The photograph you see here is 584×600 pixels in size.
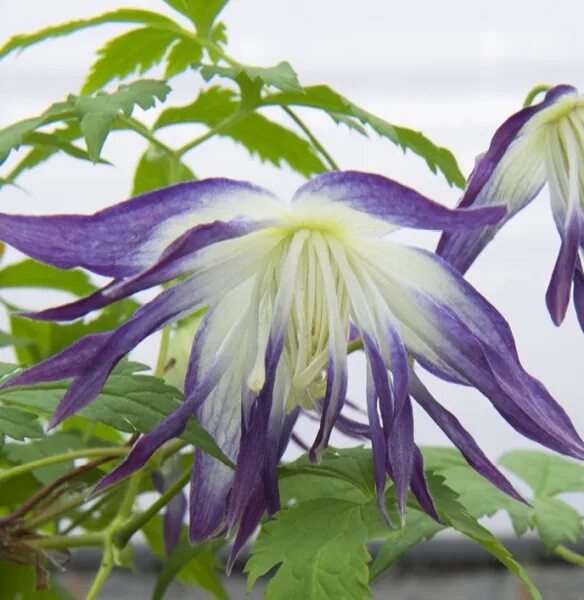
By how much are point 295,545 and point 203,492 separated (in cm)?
5

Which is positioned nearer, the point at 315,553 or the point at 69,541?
the point at 315,553

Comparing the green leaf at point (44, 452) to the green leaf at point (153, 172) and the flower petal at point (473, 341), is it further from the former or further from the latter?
the flower petal at point (473, 341)

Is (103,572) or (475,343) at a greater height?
(475,343)

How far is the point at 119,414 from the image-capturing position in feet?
1.45

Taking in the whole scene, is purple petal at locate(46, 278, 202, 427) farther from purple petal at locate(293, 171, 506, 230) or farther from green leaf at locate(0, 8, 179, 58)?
green leaf at locate(0, 8, 179, 58)

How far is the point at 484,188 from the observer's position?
0.48 m

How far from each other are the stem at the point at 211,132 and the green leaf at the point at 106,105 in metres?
0.09

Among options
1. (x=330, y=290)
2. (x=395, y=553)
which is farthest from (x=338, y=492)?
(x=330, y=290)

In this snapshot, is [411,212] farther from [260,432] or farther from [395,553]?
[395,553]

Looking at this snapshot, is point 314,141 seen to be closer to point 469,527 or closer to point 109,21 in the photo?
point 109,21

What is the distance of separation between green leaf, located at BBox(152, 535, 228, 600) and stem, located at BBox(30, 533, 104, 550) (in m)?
0.05

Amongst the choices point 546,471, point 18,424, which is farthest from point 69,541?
point 546,471

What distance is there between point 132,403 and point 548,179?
0.70ft

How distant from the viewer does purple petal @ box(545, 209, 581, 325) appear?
47cm
